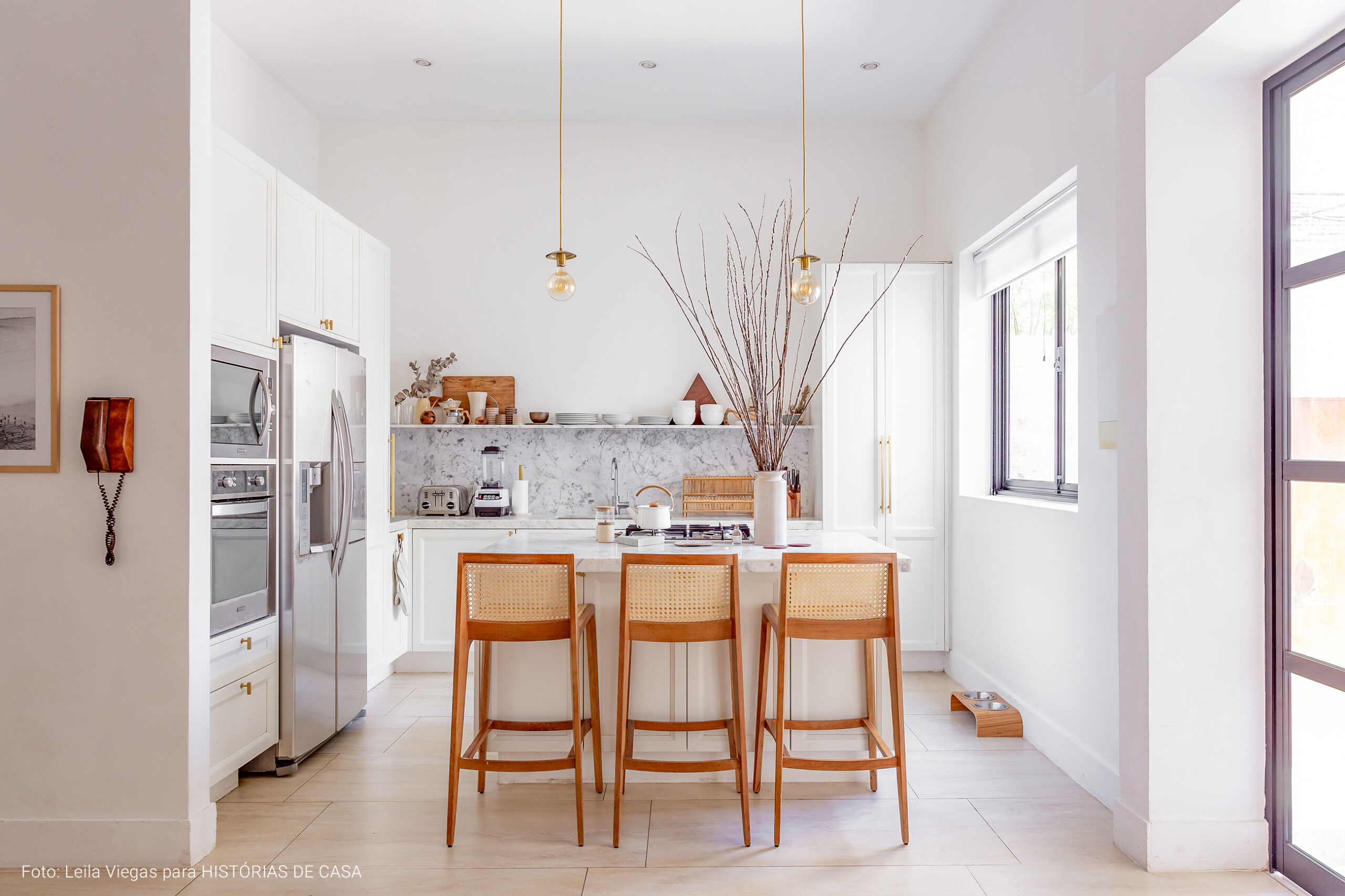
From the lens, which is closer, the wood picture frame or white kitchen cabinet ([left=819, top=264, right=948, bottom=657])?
the wood picture frame

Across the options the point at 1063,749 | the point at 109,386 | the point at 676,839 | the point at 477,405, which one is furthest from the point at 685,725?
the point at 477,405

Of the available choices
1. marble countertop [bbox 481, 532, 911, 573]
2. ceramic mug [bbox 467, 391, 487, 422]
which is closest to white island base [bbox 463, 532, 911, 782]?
marble countertop [bbox 481, 532, 911, 573]

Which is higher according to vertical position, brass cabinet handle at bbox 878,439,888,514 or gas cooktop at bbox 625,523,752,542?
brass cabinet handle at bbox 878,439,888,514

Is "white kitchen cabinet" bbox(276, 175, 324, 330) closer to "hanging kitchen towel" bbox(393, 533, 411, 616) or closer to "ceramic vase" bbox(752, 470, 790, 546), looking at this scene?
"hanging kitchen towel" bbox(393, 533, 411, 616)

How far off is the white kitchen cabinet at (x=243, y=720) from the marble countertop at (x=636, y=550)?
0.98m

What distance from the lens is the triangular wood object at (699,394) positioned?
5.23 m

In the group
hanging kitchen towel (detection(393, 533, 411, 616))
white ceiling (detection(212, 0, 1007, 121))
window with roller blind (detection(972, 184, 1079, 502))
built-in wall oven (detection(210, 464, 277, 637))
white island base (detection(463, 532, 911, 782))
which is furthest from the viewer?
hanging kitchen towel (detection(393, 533, 411, 616))

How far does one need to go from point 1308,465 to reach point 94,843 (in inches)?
148

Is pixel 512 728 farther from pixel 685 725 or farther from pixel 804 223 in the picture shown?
pixel 804 223

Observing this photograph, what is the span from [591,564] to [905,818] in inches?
52.3

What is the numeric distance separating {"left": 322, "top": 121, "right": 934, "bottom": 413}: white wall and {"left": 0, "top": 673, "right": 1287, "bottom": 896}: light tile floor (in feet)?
8.67

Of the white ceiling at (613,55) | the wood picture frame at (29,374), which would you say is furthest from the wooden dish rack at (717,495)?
the wood picture frame at (29,374)

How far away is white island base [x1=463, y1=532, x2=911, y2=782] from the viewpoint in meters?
3.09

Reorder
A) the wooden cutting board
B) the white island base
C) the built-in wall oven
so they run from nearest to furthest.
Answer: the built-in wall oven
the white island base
the wooden cutting board
